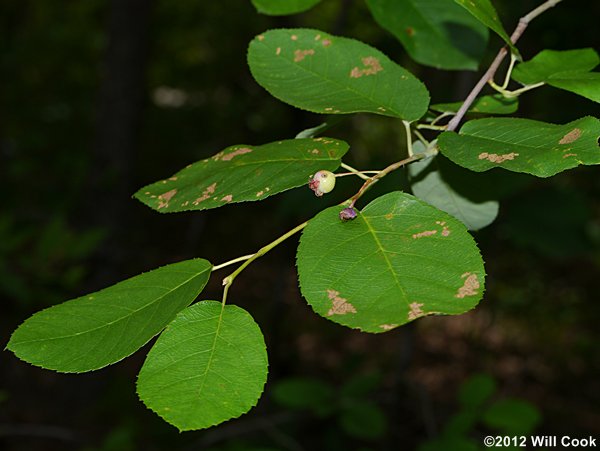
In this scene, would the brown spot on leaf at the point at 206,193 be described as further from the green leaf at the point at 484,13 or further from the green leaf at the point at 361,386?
the green leaf at the point at 361,386

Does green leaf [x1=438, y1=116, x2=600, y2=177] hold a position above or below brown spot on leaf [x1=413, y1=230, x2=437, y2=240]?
above

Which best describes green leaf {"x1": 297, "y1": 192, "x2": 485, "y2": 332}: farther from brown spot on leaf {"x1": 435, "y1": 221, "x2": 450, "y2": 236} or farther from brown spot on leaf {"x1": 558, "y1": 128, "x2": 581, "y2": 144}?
brown spot on leaf {"x1": 558, "y1": 128, "x2": 581, "y2": 144}

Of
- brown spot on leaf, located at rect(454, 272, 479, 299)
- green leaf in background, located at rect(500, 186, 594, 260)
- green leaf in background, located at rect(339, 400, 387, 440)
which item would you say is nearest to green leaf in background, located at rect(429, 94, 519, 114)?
brown spot on leaf, located at rect(454, 272, 479, 299)

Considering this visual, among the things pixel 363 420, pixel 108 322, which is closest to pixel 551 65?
pixel 108 322

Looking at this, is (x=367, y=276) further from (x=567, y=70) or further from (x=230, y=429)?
(x=230, y=429)

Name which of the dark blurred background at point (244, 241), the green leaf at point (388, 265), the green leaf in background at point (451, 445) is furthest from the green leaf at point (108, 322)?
the green leaf in background at point (451, 445)

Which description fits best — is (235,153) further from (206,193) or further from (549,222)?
(549,222)

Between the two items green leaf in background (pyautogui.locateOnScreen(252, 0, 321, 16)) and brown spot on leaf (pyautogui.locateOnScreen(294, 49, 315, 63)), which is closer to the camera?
brown spot on leaf (pyautogui.locateOnScreen(294, 49, 315, 63))

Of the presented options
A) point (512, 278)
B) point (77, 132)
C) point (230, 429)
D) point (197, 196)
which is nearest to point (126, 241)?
point (77, 132)
